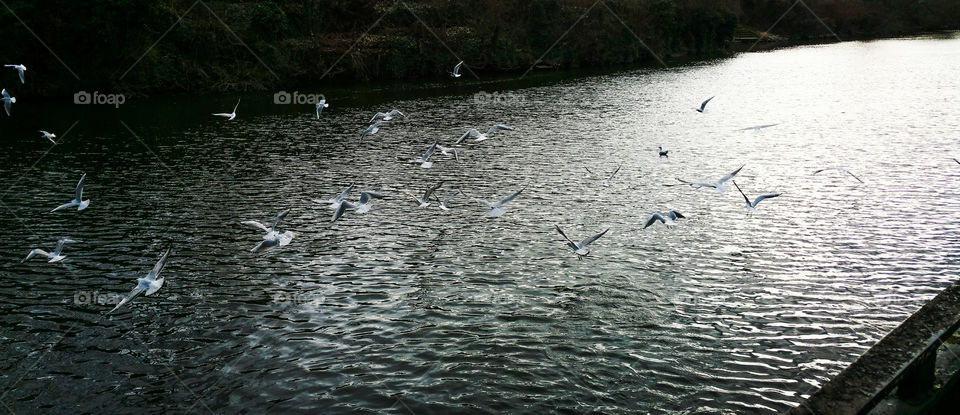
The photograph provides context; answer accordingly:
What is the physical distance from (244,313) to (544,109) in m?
31.4

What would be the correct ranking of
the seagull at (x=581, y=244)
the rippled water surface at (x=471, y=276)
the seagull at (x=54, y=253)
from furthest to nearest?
the seagull at (x=54, y=253), the seagull at (x=581, y=244), the rippled water surface at (x=471, y=276)

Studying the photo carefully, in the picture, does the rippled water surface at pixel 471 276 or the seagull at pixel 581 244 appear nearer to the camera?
the rippled water surface at pixel 471 276

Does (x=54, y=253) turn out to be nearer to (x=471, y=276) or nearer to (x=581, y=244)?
(x=471, y=276)

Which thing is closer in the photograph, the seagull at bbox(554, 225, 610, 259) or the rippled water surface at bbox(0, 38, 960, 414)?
the rippled water surface at bbox(0, 38, 960, 414)

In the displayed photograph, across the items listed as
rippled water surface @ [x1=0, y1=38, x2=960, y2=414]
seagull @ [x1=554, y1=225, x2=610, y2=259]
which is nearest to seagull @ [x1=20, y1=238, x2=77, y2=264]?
rippled water surface @ [x1=0, y1=38, x2=960, y2=414]

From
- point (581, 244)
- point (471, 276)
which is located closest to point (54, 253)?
point (471, 276)

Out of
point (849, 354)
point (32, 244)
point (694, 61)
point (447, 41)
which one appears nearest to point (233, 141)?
point (32, 244)

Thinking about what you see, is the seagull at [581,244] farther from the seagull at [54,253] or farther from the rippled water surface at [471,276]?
the seagull at [54,253]

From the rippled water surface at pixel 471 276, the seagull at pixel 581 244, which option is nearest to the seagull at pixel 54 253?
the rippled water surface at pixel 471 276

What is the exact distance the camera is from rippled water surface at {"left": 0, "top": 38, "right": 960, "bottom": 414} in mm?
10172

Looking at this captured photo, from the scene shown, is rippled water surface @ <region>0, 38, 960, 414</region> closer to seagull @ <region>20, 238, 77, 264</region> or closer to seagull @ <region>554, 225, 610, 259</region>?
seagull @ <region>20, 238, 77, 264</region>

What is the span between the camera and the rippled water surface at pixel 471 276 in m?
10.2

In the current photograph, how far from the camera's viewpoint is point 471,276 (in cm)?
1438

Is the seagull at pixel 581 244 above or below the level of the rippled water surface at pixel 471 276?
above
